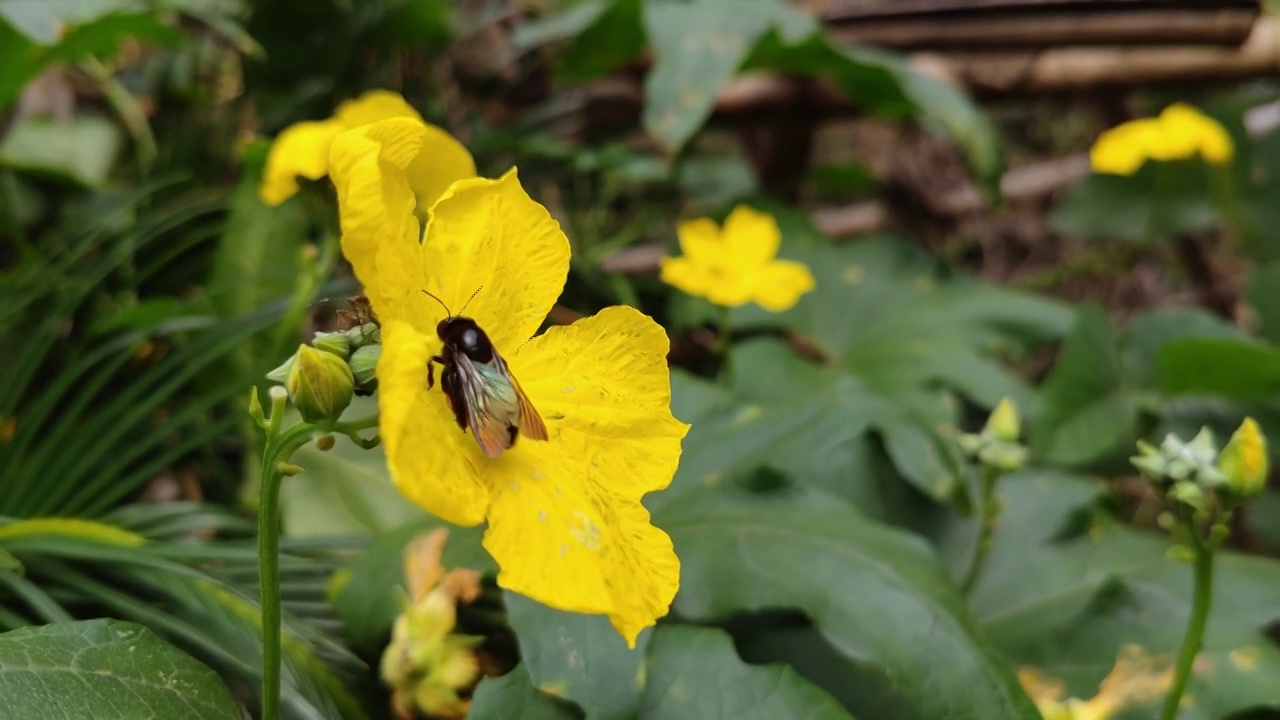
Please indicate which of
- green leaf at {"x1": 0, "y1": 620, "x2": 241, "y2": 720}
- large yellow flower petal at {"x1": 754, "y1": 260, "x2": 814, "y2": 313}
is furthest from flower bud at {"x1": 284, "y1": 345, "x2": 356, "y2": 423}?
large yellow flower petal at {"x1": 754, "y1": 260, "x2": 814, "y2": 313}

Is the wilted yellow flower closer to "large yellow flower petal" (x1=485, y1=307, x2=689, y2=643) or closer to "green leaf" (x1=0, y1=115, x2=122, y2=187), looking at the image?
"large yellow flower petal" (x1=485, y1=307, x2=689, y2=643)

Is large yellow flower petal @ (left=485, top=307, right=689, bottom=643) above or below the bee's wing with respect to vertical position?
below

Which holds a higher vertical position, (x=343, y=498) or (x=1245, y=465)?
(x=1245, y=465)

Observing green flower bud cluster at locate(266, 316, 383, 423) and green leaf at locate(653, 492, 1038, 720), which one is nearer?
green flower bud cluster at locate(266, 316, 383, 423)

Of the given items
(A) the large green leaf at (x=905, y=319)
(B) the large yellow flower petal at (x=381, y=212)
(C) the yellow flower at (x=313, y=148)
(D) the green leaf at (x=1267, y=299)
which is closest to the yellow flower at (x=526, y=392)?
(B) the large yellow flower petal at (x=381, y=212)

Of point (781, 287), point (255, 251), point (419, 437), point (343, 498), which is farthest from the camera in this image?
point (781, 287)

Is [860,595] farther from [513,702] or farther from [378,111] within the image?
[378,111]

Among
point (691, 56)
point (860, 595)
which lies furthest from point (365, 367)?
point (691, 56)

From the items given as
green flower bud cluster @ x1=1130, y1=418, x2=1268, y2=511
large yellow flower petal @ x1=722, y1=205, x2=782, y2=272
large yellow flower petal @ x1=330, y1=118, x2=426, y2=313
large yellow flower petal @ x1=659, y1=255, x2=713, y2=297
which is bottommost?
large yellow flower petal @ x1=722, y1=205, x2=782, y2=272
